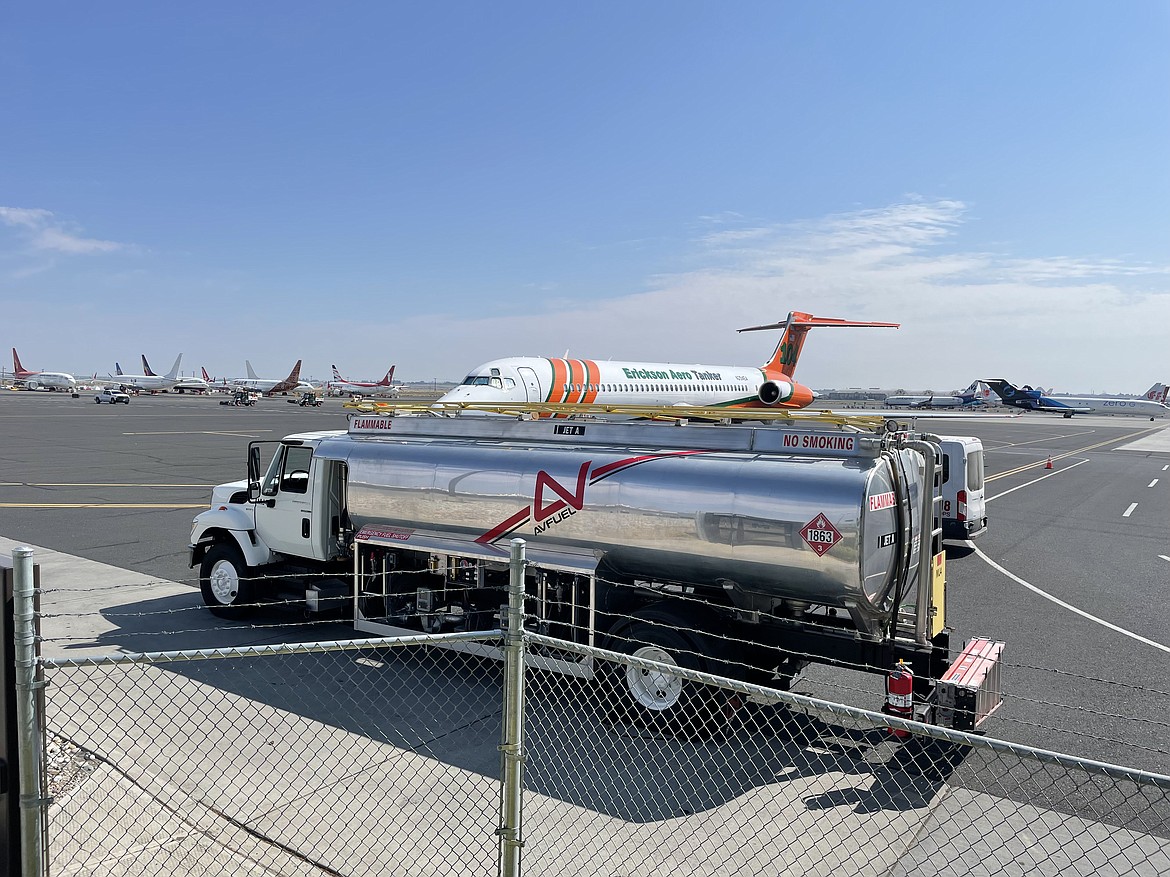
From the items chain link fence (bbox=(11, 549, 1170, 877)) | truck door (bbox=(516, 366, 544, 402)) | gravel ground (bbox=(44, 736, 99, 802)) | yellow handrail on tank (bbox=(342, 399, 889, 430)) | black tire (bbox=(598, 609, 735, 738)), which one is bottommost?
chain link fence (bbox=(11, 549, 1170, 877))

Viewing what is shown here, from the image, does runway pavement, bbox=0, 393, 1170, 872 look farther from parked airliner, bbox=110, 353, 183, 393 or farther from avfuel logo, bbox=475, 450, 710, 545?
parked airliner, bbox=110, 353, 183, 393

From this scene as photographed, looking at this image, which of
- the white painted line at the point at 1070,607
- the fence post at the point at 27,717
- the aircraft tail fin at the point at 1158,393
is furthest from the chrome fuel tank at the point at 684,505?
the aircraft tail fin at the point at 1158,393

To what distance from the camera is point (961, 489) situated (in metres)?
15.9

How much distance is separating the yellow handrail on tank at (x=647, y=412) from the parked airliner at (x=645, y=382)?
1213cm

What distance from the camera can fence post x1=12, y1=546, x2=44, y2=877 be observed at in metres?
3.97

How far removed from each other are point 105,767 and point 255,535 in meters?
4.58

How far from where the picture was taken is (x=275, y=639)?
9.90 meters

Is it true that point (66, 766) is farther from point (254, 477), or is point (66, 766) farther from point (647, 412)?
point (647, 412)

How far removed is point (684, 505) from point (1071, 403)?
474 ft

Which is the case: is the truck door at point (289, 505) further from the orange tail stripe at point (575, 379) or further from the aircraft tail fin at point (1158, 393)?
the aircraft tail fin at point (1158, 393)

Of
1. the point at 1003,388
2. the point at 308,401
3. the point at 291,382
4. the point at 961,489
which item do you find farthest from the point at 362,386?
the point at 961,489

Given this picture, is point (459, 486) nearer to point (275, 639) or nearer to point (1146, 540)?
point (275, 639)

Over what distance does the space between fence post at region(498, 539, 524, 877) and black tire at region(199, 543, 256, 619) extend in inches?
278

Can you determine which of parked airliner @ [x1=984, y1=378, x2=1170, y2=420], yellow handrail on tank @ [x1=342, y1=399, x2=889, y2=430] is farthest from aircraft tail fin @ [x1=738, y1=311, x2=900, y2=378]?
parked airliner @ [x1=984, y1=378, x2=1170, y2=420]
